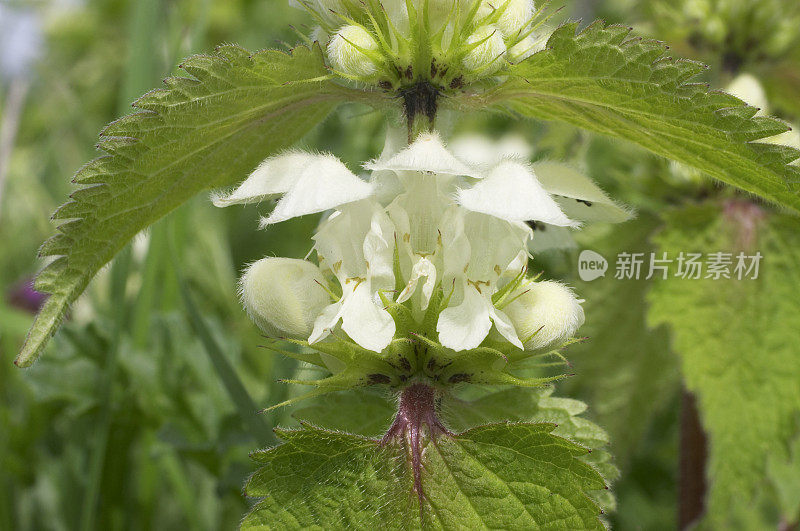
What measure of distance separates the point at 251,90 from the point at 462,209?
206 millimetres

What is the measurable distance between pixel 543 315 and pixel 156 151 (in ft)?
1.15

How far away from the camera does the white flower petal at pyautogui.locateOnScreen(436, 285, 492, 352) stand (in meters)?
0.59

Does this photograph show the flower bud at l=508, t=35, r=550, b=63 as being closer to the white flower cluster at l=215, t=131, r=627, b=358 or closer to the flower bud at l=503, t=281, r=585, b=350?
the white flower cluster at l=215, t=131, r=627, b=358

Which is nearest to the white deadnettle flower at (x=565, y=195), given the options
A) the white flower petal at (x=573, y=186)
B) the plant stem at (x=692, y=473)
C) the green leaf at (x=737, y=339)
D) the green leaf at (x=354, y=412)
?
the white flower petal at (x=573, y=186)

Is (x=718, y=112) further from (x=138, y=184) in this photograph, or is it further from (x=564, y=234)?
(x=138, y=184)

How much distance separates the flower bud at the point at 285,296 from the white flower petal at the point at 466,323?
4.6 inches

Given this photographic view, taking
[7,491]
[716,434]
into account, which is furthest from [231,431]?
[716,434]

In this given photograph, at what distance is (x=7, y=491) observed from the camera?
4.03ft

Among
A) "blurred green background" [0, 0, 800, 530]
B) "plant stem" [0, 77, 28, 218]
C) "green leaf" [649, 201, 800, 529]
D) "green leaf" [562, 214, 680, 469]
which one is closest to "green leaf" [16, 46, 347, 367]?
"blurred green background" [0, 0, 800, 530]

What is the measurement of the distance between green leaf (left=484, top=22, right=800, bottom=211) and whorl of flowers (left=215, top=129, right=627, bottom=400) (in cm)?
8

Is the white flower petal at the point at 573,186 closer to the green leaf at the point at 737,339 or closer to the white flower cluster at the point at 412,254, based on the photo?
the white flower cluster at the point at 412,254

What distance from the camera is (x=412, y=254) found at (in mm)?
660

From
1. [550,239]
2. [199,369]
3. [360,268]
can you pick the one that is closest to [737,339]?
[550,239]

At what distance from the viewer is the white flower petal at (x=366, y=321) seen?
1.97 ft
